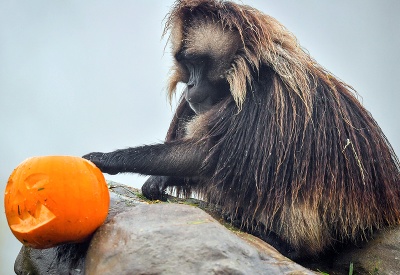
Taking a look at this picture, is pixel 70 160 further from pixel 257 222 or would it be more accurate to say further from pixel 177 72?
pixel 177 72

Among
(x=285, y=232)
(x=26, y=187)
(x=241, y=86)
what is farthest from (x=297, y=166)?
(x=26, y=187)

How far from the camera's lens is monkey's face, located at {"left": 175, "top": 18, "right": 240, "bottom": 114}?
616 cm

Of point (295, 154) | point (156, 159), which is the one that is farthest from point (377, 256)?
point (156, 159)

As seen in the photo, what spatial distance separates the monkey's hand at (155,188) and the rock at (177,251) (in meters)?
2.08

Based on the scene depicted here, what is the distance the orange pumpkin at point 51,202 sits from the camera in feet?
13.4

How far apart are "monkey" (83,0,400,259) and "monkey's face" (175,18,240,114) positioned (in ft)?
0.04

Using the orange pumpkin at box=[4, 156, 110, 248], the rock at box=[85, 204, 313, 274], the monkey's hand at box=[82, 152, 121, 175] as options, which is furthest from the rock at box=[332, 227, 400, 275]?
the orange pumpkin at box=[4, 156, 110, 248]

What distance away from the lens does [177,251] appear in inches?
149

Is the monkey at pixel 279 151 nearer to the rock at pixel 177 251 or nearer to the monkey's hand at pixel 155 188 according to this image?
the monkey's hand at pixel 155 188

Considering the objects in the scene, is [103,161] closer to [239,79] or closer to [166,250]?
[239,79]

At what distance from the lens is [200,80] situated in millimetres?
6250

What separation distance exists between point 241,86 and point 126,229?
7.43ft

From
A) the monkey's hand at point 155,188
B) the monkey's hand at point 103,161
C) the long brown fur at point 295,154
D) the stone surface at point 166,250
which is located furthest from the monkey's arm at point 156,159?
the stone surface at point 166,250

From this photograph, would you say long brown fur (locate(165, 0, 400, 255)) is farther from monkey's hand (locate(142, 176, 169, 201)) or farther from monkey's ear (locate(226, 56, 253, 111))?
monkey's hand (locate(142, 176, 169, 201))
